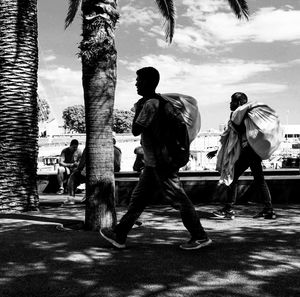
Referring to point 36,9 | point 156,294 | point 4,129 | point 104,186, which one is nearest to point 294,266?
point 156,294

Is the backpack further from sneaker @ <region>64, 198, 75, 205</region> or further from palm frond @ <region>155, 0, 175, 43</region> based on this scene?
palm frond @ <region>155, 0, 175, 43</region>

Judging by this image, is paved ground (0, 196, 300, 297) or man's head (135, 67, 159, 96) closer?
paved ground (0, 196, 300, 297)

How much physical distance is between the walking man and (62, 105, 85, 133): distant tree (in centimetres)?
11810

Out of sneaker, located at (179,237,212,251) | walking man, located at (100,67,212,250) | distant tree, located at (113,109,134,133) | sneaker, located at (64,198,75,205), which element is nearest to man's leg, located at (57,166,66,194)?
sneaker, located at (64,198,75,205)

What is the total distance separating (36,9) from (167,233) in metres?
4.44

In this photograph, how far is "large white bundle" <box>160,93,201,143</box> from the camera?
6000mm

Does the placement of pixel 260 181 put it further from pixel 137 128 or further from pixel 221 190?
pixel 137 128

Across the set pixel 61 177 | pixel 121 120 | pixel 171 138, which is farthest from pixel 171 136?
pixel 121 120

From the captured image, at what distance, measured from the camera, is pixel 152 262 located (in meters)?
4.11

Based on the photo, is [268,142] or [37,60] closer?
[268,142]

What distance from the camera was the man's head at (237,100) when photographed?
678 cm

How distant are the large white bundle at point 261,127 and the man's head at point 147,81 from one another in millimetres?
2352

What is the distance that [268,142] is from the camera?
6.55m

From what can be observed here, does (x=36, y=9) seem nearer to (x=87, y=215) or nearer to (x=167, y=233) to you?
(x=87, y=215)
